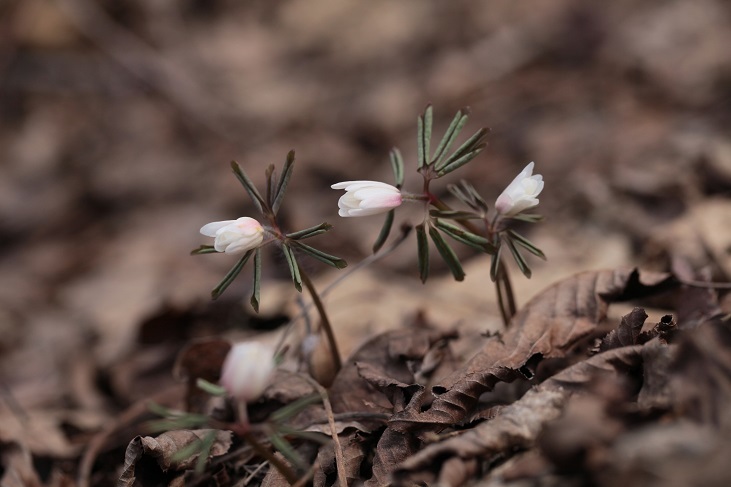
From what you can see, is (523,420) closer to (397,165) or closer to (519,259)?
(519,259)

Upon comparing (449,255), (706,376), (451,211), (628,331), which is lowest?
(628,331)

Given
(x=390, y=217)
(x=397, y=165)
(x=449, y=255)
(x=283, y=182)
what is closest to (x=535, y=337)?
(x=449, y=255)

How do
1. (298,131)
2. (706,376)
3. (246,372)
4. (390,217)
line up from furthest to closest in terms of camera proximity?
(298,131)
(390,217)
(246,372)
(706,376)

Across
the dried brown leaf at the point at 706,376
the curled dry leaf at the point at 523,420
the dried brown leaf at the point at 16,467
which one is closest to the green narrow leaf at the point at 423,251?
the curled dry leaf at the point at 523,420

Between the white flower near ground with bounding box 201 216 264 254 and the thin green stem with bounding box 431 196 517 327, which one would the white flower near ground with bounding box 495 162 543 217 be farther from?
the white flower near ground with bounding box 201 216 264 254

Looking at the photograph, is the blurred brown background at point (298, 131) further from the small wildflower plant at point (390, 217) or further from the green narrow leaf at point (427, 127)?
the green narrow leaf at point (427, 127)

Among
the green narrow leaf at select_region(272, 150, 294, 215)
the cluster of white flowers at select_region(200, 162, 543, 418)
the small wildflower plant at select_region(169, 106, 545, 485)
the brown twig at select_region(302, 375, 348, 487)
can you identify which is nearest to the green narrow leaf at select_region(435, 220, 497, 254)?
the small wildflower plant at select_region(169, 106, 545, 485)
